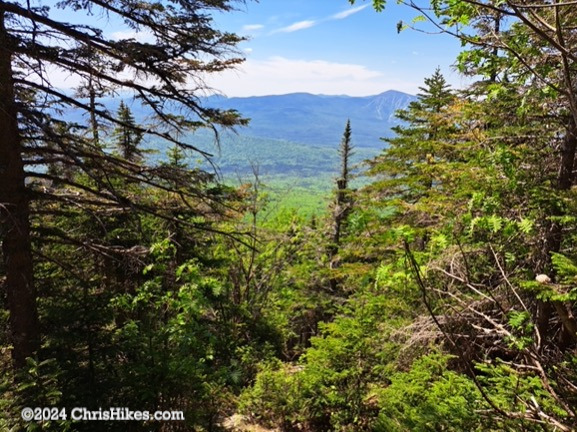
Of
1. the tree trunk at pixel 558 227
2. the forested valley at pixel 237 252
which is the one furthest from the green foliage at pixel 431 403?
the tree trunk at pixel 558 227

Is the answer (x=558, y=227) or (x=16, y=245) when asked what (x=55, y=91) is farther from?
(x=558, y=227)

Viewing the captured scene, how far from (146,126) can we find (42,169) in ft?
7.90

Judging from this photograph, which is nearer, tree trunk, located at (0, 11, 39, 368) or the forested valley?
the forested valley

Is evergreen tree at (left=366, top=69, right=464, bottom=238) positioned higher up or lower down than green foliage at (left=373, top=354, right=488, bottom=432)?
higher up

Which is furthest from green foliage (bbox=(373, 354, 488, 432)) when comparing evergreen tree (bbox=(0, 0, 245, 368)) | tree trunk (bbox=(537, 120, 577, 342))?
evergreen tree (bbox=(0, 0, 245, 368))

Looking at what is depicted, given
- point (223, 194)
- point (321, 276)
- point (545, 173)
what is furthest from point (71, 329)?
→ point (321, 276)

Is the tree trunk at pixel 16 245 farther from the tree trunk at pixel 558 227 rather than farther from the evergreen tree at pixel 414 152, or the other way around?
the evergreen tree at pixel 414 152

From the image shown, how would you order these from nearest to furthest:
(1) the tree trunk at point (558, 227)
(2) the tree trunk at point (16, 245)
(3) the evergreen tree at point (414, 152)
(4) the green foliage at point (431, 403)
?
(4) the green foliage at point (431, 403)
(1) the tree trunk at point (558, 227)
(2) the tree trunk at point (16, 245)
(3) the evergreen tree at point (414, 152)

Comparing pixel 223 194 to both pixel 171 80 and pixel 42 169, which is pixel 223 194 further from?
pixel 42 169

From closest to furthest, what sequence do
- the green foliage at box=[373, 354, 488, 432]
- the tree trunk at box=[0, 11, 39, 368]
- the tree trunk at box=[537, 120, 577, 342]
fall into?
the green foliage at box=[373, 354, 488, 432], the tree trunk at box=[537, 120, 577, 342], the tree trunk at box=[0, 11, 39, 368]

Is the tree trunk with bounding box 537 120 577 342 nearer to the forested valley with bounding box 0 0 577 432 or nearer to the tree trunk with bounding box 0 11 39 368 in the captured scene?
the forested valley with bounding box 0 0 577 432

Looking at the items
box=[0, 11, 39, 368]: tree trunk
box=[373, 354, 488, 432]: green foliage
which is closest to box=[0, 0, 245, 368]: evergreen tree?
box=[0, 11, 39, 368]: tree trunk

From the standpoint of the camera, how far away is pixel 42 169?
698 cm

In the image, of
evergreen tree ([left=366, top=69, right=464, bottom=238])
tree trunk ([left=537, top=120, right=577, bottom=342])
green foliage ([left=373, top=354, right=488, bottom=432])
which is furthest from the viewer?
evergreen tree ([left=366, top=69, right=464, bottom=238])
